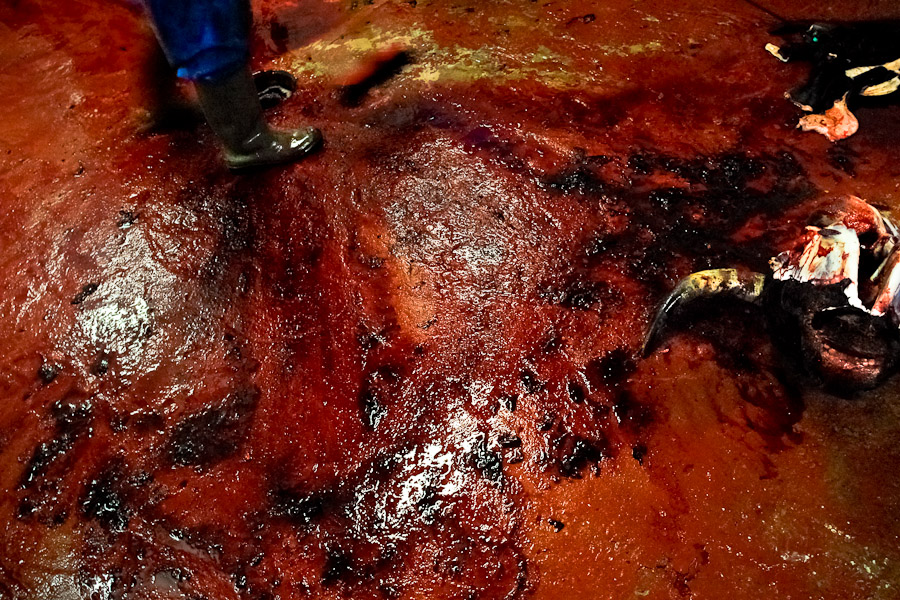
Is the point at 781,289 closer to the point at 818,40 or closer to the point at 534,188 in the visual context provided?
the point at 534,188

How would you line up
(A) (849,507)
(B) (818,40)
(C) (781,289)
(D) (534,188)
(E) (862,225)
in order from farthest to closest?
(B) (818,40) → (D) (534,188) → (E) (862,225) → (C) (781,289) → (A) (849,507)

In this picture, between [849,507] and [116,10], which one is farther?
[116,10]

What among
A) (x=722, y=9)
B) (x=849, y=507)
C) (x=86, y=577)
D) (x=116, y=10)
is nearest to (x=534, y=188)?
(x=849, y=507)

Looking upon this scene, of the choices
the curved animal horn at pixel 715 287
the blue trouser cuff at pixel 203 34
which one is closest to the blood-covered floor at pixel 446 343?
the curved animal horn at pixel 715 287

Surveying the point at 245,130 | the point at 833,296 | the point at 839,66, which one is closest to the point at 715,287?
the point at 833,296

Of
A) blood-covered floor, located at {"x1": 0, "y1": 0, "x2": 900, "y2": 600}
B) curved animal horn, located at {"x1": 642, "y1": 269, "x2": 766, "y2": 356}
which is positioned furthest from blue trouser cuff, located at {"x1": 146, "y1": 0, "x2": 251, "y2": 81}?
curved animal horn, located at {"x1": 642, "y1": 269, "x2": 766, "y2": 356}

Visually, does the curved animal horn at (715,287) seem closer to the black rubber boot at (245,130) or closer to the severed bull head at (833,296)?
the severed bull head at (833,296)
